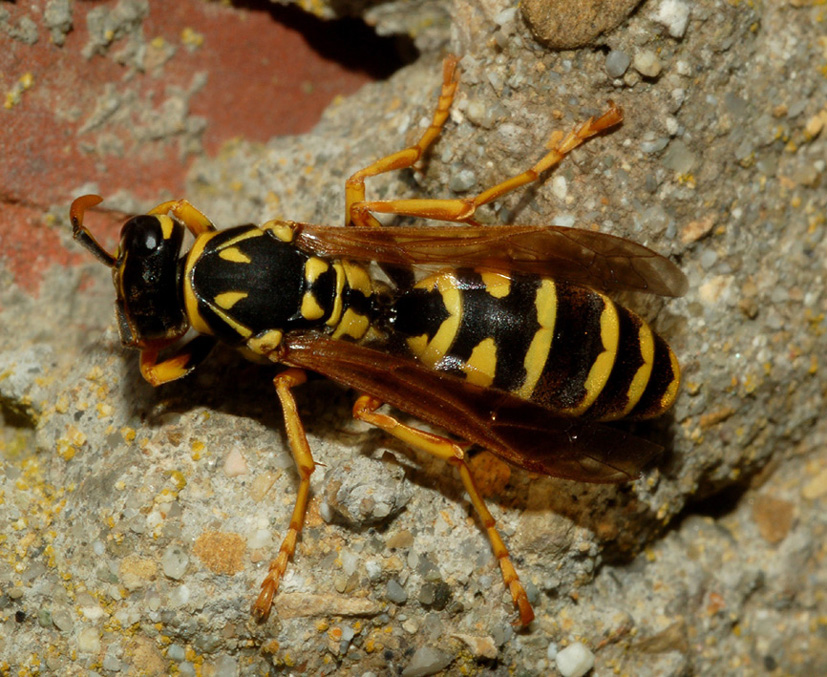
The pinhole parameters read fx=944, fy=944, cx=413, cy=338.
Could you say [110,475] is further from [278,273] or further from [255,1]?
[255,1]

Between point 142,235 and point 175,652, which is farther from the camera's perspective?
point 142,235

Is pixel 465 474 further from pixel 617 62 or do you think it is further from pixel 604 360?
pixel 617 62

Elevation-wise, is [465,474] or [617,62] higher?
[617,62]

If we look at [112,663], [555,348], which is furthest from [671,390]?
[112,663]

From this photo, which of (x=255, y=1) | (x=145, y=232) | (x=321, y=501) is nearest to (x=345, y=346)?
(x=321, y=501)

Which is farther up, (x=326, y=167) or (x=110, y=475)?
(x=326, y=167)

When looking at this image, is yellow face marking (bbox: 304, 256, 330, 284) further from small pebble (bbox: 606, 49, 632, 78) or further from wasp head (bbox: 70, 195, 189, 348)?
small pebble (bbox: 606, 49, 632, 78)

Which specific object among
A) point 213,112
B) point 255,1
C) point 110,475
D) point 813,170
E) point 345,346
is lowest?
point 110,475

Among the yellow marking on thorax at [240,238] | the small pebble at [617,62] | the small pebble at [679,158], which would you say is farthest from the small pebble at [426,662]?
the small pebble at [617,62]
